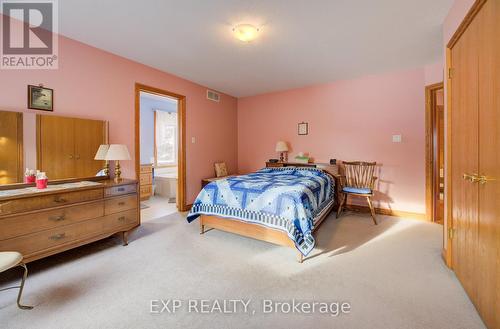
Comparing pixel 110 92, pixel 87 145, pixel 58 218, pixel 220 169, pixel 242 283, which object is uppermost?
pixel 110 92

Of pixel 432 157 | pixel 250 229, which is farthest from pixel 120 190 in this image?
pixel 432 157

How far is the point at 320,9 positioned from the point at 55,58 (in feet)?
9.47

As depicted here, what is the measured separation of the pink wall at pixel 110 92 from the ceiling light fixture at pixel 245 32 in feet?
5.74

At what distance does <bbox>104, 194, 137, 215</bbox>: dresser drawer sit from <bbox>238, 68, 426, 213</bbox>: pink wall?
3.05 m

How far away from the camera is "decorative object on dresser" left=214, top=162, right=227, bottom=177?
484 centimetres

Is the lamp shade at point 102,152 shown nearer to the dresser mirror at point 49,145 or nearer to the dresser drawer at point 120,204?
the dresser mirror at point 49,145

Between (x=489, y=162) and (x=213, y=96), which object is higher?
(x=213, y=96)

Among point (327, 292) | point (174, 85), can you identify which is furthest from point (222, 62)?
point (327, 292)

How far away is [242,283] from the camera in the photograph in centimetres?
190

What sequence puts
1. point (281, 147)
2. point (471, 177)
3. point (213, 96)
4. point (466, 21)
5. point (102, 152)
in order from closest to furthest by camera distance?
point (471, 177), point (466, 21), point (102, 152), point (281, 147), point (213, 96)

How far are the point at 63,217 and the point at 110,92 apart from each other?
172 centimetres

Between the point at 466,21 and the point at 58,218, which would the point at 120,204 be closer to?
the point at 58,218

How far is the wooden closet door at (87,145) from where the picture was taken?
8.80 ft

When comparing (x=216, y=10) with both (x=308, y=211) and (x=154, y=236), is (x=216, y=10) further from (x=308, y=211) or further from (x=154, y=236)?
(x=154, y=236)
